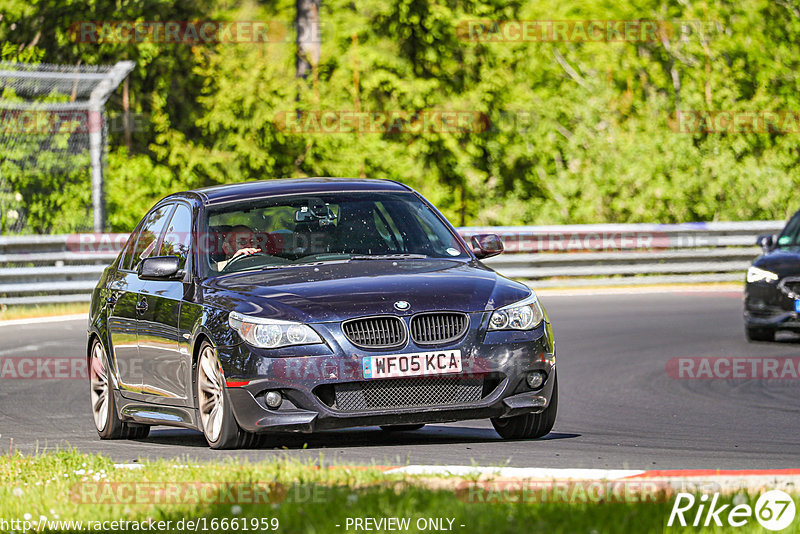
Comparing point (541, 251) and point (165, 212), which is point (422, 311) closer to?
point (165, 212)

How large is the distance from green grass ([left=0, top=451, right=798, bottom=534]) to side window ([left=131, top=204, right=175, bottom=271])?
274 cm

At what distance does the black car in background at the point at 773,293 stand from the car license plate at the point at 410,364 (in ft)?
27.8

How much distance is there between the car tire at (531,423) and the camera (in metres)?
8.84

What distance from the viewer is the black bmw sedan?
818cm

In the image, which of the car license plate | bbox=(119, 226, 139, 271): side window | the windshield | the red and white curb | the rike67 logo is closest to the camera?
the rike67 logo

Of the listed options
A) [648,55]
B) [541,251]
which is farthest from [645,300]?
[648,55]

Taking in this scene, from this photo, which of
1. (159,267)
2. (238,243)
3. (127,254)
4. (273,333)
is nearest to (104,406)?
(127,254)

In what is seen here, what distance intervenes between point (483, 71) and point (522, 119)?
159 centimetres

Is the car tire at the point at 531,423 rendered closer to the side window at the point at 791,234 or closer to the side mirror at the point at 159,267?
the side mirror at the point at 159,267

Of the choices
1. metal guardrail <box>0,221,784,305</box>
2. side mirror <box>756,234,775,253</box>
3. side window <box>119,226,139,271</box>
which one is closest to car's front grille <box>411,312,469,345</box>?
side window <box>119,226,139,271</box>

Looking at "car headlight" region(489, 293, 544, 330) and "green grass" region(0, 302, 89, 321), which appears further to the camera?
"green grass" region(0, 302, 89, 321)

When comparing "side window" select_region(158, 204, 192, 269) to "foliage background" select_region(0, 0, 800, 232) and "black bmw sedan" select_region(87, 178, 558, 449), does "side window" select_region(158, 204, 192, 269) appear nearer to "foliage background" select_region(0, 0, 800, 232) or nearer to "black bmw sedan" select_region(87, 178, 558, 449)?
"black bmw sedan" select_region(87, 178, 558, 449)

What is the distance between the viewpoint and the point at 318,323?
8.15 metres

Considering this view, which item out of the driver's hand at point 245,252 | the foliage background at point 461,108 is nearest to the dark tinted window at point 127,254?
the driver's hand at point 245,252
